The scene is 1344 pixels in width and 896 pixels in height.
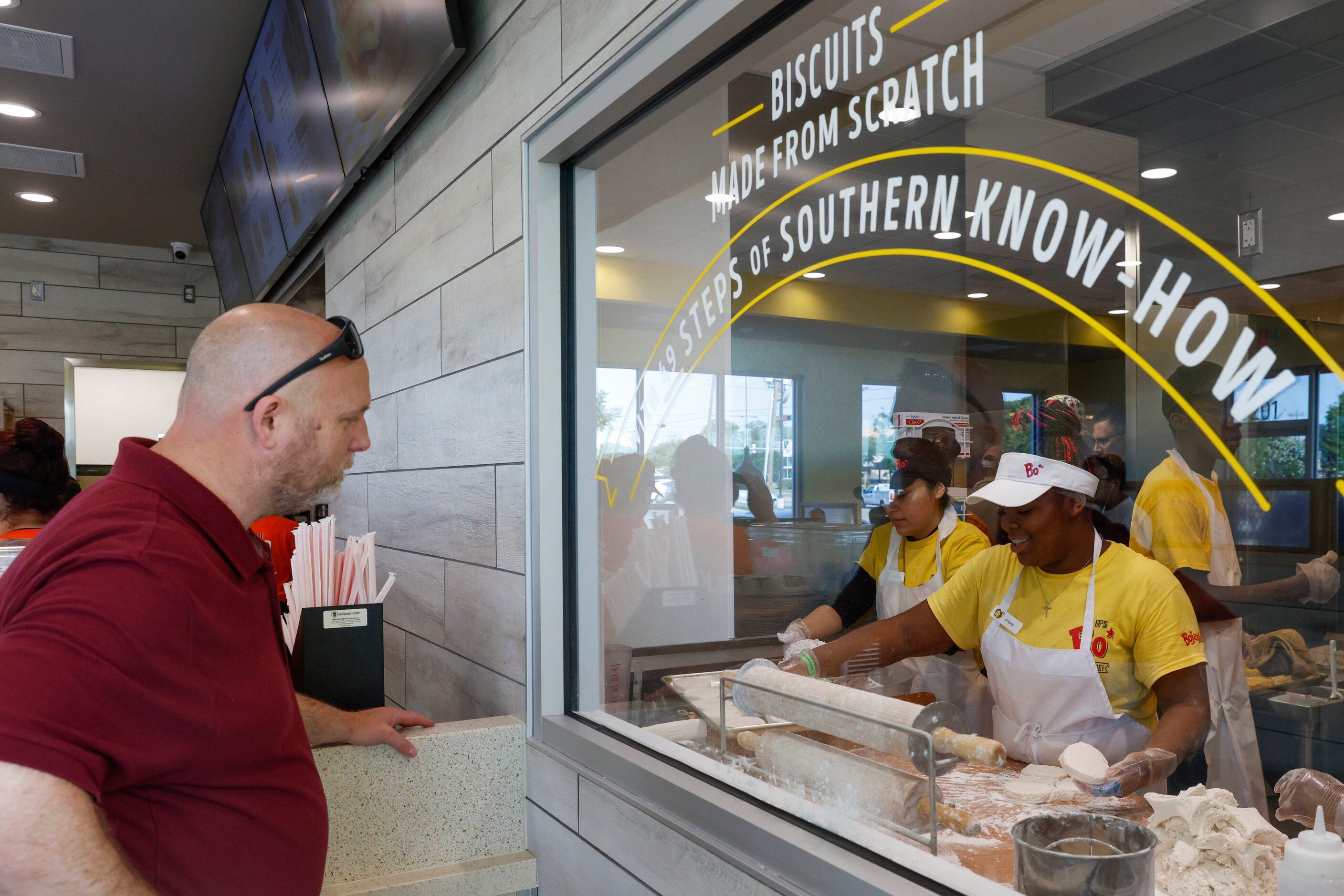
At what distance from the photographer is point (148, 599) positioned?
94 cm

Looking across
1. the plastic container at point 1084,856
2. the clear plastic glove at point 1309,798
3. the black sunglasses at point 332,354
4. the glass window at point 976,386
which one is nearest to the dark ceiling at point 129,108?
the glass window at point 976,386

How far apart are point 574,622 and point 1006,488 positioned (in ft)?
3.19

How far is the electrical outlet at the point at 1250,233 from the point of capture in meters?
0.75

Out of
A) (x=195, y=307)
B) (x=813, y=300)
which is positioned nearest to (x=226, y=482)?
(x=813, y=300)

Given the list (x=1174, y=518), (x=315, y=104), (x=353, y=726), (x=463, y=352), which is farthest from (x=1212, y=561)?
(x=315, y=104)

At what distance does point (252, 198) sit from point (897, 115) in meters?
3.77

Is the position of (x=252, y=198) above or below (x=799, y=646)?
above

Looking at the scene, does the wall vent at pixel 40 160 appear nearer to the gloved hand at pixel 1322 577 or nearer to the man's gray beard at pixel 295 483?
the man's gray beard at pixel 295 483

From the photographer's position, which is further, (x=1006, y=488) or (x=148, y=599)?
(x=1006, y=488)

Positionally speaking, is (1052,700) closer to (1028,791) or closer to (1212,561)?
(1028,791)

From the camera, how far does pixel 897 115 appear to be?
1.13m

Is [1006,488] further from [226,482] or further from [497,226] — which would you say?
[497,226]

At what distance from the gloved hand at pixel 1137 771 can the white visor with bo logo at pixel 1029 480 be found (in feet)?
0.90

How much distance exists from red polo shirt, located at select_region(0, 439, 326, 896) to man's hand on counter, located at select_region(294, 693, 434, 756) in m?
0.35
